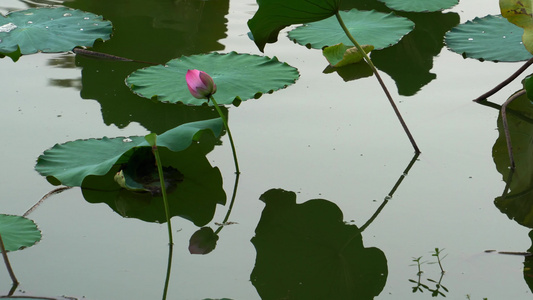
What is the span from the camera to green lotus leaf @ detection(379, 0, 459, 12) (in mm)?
3305

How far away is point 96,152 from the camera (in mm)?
2000

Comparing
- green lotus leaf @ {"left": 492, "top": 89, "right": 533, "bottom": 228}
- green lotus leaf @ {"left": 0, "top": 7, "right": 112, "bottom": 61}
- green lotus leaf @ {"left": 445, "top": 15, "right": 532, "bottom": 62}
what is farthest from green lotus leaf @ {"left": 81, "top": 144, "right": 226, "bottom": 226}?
green lotus leaf @ {"left": 445, "top": 15, "right": 532, "bottom": 62}

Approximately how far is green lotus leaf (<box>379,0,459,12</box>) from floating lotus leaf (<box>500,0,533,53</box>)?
3.98 feet

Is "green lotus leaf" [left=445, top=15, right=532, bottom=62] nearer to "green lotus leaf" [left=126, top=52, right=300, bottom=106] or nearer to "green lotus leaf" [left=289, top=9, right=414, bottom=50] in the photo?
"green lotus leaf" [left=289, top=9, right=414, bottom=50]

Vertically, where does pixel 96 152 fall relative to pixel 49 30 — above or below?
above

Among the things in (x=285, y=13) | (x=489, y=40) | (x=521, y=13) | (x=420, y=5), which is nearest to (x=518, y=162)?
→ (x=521, y=13)

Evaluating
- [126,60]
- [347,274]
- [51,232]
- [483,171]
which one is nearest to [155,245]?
[51,232]

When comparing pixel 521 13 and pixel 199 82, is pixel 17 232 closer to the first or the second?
pixel 199 82

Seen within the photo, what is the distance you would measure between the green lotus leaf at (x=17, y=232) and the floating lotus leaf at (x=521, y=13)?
4.58 ft

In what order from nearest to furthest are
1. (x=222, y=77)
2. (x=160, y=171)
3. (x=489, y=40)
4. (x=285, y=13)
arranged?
(x=160, y=171) → (x=285, y=13) → (x=222, y=77) → (x=489, y=40)

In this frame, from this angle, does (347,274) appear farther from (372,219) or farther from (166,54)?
(166,54)

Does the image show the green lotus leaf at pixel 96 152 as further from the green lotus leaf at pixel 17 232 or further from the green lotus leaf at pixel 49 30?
the green lotus leaf at pixel 49 30

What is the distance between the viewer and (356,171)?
83.0 inches

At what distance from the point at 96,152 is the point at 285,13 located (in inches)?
25.8
